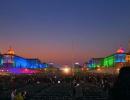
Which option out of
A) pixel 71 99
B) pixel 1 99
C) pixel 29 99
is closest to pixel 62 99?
pixel 71 99

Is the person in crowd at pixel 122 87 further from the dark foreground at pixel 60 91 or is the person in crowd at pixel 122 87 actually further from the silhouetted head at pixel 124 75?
the dark foreground at pixel 60 91

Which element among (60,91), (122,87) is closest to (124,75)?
(122,87)

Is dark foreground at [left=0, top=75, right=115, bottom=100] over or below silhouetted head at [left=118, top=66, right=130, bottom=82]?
below

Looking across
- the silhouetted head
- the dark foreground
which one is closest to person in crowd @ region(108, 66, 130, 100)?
the silhouetted head

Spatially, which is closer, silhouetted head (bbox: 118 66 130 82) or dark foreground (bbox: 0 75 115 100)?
silhouetted head (bbox: 118 66 130 82)

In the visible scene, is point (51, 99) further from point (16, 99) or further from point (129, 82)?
point (129, 82)

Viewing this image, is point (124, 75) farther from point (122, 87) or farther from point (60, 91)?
point (60, 91)

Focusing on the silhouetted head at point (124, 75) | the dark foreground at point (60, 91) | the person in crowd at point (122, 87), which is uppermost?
the silhouetted head at point (124, 75)

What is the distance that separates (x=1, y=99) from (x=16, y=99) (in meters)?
7.57

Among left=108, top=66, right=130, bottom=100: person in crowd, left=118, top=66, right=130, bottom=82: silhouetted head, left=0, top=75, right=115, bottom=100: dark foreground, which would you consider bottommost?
left=0, top=75, right=115, bottom=100: dark foreground

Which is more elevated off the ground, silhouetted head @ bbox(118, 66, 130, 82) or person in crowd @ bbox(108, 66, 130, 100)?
silhouetted head @ bbox(118, 66, 130, 82)

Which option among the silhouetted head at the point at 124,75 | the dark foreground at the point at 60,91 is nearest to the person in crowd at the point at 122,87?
the silhouetted head at the point at 124,75

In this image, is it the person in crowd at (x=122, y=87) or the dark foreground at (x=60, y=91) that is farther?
the dark foreground at (x=60, y=91)

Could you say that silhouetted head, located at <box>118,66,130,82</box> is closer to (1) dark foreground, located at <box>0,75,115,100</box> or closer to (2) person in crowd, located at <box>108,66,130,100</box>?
(2) person in crowd, located at <box>108,66,130,100</box>
